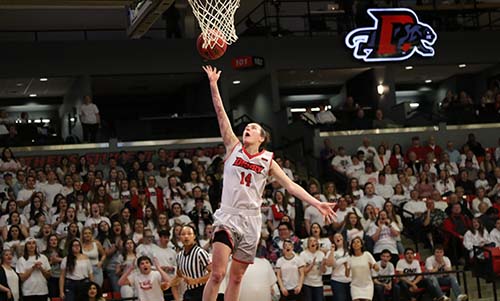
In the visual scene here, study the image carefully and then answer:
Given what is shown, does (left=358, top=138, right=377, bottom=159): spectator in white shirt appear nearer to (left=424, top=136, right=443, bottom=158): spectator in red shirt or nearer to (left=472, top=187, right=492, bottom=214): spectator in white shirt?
(left=424, top=136, right=443, bottom=158): spectator in red shirt

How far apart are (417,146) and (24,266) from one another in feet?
36.5

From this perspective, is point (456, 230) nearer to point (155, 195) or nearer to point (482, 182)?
point (482, 182)

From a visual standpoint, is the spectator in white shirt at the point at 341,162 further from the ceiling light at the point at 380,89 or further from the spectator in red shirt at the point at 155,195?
the ceiling light at the point at 380,89

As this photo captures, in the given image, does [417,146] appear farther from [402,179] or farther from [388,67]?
[388,67]

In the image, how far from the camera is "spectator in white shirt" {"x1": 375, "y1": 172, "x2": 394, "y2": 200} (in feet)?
61.7

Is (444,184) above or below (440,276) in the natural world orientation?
above

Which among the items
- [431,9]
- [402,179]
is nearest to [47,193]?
[402,179]

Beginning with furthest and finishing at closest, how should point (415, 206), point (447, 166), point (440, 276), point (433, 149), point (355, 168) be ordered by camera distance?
point (433, 149), point (447, 166), point (355, 168), point (415, 206), point (440, 276)

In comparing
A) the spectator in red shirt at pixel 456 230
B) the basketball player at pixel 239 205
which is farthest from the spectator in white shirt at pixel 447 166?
the basketball player at pixel 239 205

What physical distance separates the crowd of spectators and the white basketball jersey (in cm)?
363

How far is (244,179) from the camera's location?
8219 mm

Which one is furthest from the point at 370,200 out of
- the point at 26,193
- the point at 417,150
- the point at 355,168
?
the point at 26,193

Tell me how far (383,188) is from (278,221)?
3.32 meters

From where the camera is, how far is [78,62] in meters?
24.4
